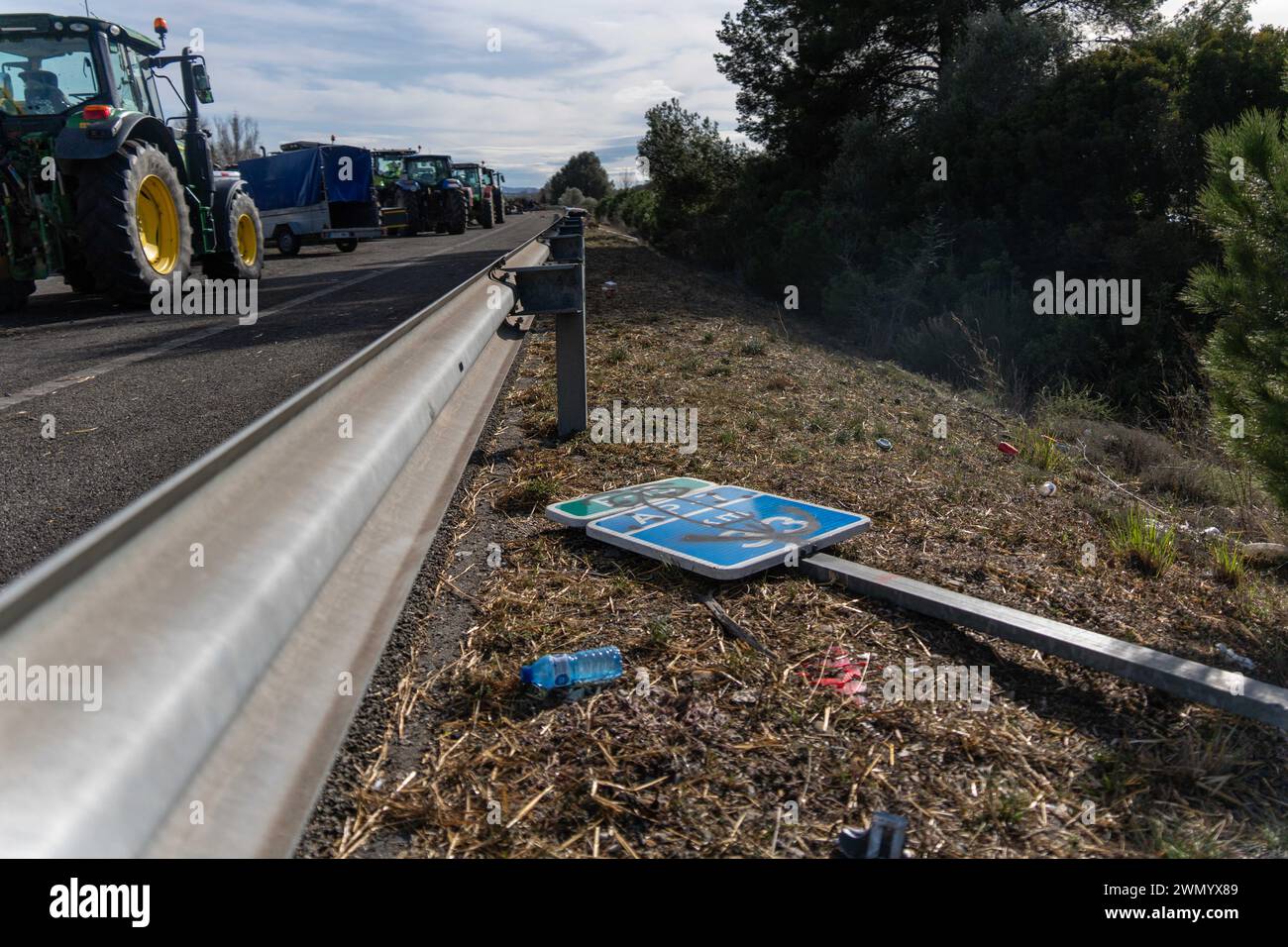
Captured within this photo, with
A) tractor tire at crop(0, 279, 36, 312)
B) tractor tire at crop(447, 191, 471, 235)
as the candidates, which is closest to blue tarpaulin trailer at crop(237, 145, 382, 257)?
tractor tire at crop(447, 191, 471, 235)

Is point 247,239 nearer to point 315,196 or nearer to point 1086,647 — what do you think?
point 315,196

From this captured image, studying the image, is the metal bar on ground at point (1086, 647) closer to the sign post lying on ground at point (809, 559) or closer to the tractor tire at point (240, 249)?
the sign post lying on ground at point (809, 559)

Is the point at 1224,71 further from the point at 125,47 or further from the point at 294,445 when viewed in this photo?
the point at 294,445

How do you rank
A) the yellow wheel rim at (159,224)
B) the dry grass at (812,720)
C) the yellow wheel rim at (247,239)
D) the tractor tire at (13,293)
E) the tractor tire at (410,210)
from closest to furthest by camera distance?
the dry grass at (812,720)
the tractor tire at (13,293)
the yellow wheel rim at (159,224)
the yellow wheel rim at (247,239)
the tractor tire at (410,210)

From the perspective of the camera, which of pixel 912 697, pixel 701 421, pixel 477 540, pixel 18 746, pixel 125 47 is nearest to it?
pixel 18 746

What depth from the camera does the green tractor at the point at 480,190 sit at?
124 feet

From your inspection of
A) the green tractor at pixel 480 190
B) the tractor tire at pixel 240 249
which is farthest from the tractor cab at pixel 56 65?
the green tractor at pixel 480 190

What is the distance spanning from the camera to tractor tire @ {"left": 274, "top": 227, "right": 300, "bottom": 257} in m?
23.9

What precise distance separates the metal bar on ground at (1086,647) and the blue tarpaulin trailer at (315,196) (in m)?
23.3

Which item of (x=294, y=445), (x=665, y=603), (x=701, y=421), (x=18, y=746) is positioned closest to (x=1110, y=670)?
(x=665, y=603)

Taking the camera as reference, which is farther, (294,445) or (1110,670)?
(1110,670)

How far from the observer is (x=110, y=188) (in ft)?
29.2

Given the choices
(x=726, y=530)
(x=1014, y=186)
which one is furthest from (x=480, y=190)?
(x=726, y=530)

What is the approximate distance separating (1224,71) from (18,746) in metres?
18.9
